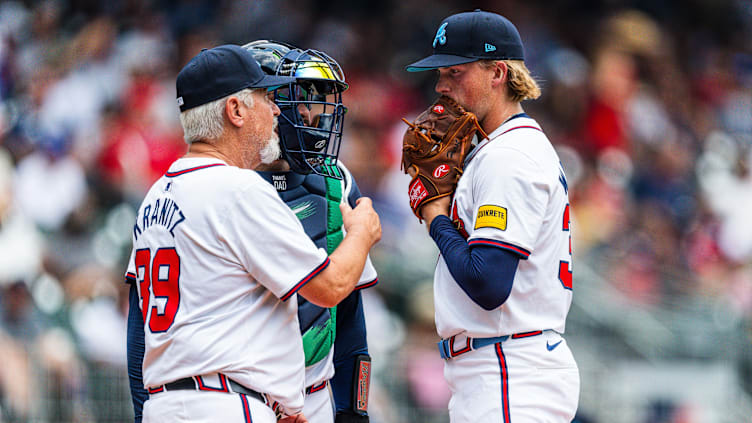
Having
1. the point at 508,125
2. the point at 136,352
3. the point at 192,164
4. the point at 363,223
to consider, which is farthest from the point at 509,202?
the point at 136,352

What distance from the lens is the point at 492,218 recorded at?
2816 millimetres

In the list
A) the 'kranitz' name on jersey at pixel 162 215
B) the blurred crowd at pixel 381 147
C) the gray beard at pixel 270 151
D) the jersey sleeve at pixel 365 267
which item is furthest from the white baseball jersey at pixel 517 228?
the blurred crowd at pixel 381 147

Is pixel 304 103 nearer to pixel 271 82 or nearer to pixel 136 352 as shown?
pixel 271 82

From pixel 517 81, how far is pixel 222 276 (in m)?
1.23

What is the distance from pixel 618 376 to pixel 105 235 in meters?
3.90

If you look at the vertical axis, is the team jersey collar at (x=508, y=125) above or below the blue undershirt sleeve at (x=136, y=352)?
above

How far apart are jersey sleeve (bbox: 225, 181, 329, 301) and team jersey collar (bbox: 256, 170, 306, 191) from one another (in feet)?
2.01

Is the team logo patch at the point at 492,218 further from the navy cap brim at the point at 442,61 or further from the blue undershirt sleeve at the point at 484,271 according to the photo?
the navy cap brim at the point at 442,61

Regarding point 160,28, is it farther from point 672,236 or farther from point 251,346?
point 251,346

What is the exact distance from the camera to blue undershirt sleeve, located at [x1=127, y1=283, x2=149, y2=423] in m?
3.04

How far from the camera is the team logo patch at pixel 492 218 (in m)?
2.80

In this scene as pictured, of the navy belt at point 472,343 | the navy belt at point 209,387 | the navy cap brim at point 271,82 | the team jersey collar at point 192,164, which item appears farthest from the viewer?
the navy belt at point 472,343

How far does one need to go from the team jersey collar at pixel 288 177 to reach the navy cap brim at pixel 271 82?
46cm

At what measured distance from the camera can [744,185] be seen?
29.1 ft
